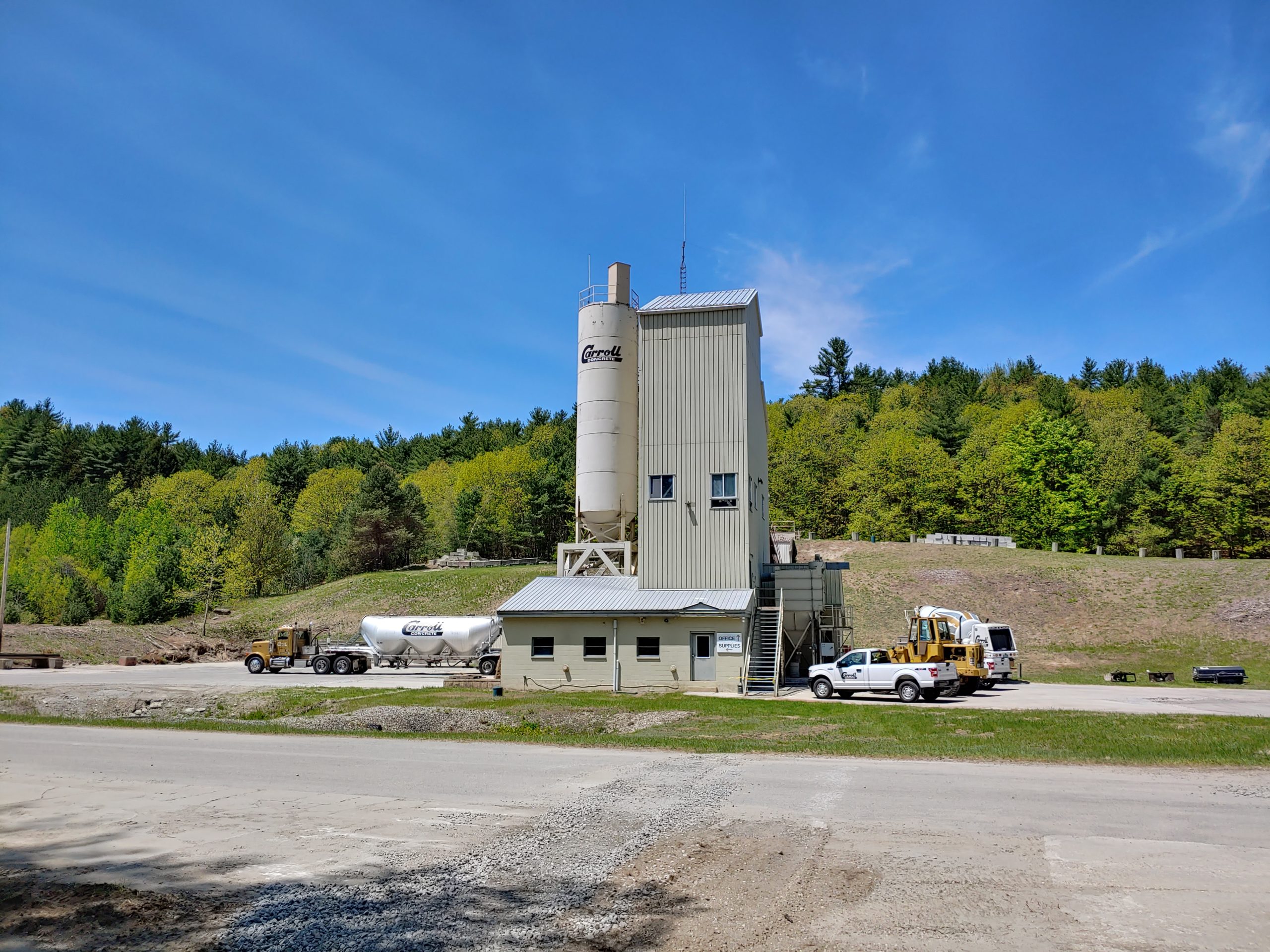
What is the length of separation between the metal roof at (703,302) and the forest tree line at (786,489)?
52.7m

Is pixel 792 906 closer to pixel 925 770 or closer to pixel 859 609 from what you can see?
pixel 925 770

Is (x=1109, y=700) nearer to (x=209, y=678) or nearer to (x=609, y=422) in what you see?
(x=609, y=422)

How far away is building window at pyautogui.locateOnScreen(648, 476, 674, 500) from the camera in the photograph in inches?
1423

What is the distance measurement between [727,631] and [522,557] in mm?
76790

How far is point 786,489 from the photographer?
96688 mm

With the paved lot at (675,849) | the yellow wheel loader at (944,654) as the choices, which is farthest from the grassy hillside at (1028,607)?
the paved lot at (675,849)

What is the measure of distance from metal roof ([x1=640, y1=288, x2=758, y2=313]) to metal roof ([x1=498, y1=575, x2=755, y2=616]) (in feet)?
38.0

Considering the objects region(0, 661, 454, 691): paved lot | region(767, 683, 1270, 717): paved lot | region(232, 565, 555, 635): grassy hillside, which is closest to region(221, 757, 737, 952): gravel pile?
region(767, 683, 1270, 717): paved lot

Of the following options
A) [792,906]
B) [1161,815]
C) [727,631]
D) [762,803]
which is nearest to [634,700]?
[727,631]

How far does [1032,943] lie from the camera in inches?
292

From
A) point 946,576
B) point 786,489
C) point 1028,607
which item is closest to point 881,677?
point 1028,607

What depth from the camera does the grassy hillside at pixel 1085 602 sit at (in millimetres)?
50188

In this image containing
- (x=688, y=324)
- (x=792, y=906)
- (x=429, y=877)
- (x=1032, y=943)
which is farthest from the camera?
(x=688, y=324)

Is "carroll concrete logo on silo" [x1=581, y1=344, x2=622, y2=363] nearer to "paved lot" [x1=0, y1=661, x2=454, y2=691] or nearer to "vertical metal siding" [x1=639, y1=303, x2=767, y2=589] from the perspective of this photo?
"vertical metal siding" [x1=639, y1=303, x2=767, y2=589]
